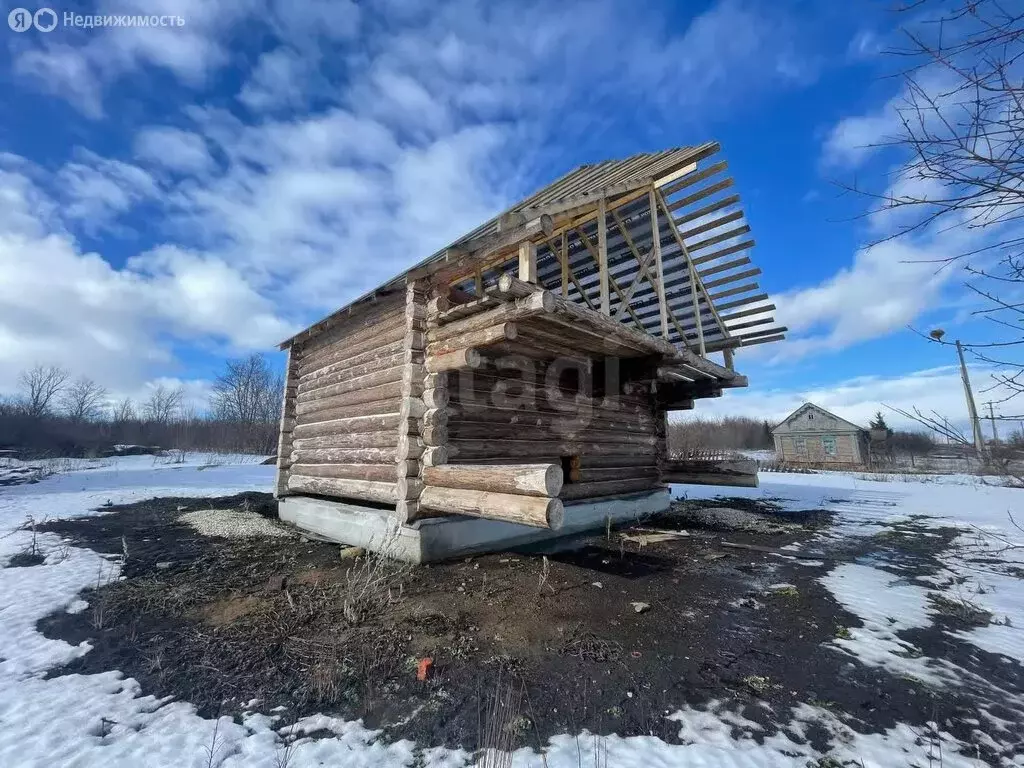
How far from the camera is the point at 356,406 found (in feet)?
25.8

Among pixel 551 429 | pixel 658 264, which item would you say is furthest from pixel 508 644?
pixel 658 264

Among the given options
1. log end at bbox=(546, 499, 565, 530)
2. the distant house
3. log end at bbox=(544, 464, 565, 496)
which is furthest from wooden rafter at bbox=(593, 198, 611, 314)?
the distant house

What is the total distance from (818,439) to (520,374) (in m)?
35.2

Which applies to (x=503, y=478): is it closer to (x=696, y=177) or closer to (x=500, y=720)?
(x=500, y=720)

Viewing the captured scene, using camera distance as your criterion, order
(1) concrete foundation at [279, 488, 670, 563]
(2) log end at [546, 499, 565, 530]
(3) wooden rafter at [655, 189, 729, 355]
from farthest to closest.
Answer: (3) wooden rafter at [655, 189, 729, 355] → (1) concrete foundation at [279, 488, 670, 563] → (2) log end at [546, 499, 565, 530]

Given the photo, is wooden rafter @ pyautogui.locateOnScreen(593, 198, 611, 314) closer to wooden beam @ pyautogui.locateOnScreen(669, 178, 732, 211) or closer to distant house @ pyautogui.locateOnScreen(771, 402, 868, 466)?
wooden beam @ pyautogui.locateOnScreen(669, 178, 732, 211)

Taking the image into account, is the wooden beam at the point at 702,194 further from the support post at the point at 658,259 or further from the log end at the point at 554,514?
the log end at the point at 554,514

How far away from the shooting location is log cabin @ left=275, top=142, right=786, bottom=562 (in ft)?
18.5

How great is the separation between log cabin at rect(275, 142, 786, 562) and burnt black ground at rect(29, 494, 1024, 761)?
3.10 feet

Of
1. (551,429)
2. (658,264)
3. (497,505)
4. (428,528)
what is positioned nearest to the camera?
(497,505)

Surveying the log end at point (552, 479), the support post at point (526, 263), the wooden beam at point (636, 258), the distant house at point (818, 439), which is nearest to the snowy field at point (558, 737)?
the log end at point (552, 479)

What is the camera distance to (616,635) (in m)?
3.96

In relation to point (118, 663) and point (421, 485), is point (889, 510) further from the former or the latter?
point (118, 663)

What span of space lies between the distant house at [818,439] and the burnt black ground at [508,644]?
31.7 m
